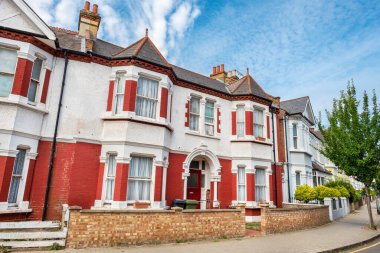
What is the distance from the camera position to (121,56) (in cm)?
1284

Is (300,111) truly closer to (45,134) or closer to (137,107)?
(137,107)

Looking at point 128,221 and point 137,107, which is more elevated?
point 137,107

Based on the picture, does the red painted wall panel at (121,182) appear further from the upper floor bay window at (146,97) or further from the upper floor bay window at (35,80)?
the upper floor bay window at (35,80)

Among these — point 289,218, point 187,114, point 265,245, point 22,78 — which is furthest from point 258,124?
point 22,78

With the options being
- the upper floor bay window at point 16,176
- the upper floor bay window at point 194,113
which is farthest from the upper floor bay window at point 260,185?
the upper floor bay window at point 16,176

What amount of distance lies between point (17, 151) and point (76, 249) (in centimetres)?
493

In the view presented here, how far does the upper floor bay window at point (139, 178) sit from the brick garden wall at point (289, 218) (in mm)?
5591

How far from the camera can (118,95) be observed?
12.6m

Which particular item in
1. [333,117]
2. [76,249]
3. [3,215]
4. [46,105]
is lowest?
[76,249]

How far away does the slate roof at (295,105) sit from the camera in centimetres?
2254

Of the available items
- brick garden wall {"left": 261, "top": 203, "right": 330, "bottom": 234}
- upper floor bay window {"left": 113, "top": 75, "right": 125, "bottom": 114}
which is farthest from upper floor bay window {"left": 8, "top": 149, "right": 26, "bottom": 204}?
brick garden wall {"left": 261, "top": 203, "right": 330, "bottom": 234}

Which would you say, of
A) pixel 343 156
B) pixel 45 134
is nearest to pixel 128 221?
pixel 45 134

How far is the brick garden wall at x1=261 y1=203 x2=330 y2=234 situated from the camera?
37.5 ft

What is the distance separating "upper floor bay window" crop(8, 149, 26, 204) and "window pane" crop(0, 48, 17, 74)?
11.3 ft
